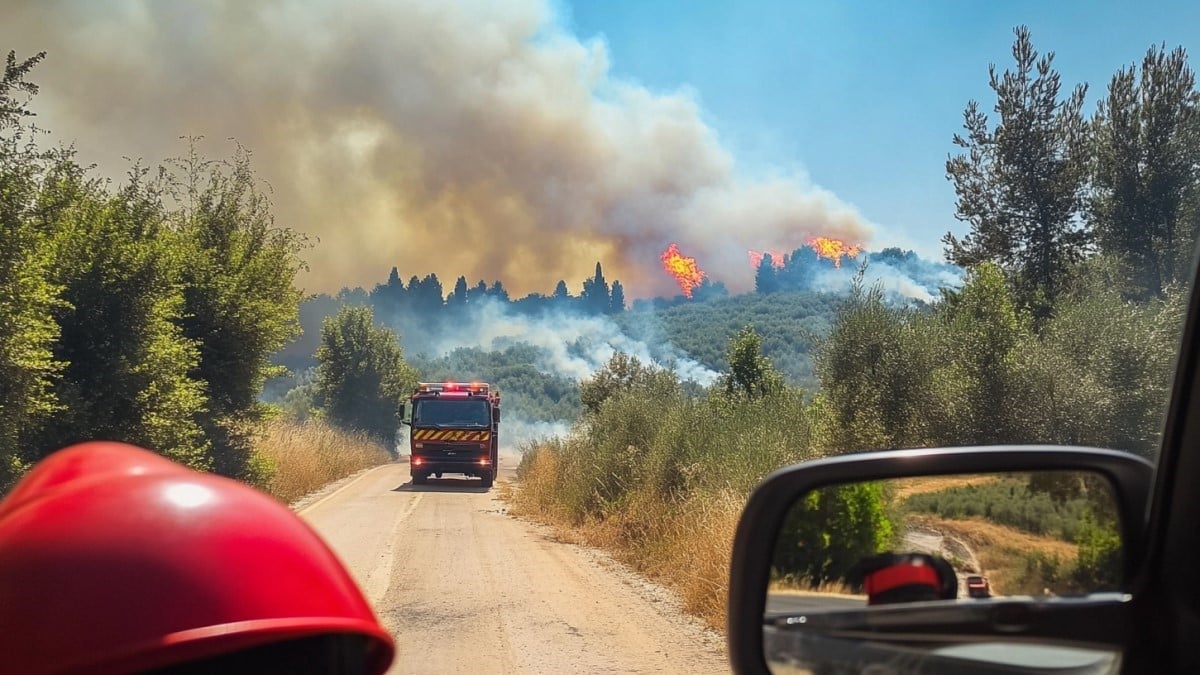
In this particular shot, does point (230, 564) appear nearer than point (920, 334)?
Yes

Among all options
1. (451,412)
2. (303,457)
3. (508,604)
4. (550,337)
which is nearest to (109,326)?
(508,604)

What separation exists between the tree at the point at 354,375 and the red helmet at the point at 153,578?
178 ft

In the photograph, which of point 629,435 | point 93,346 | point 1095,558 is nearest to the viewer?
point 1095,558

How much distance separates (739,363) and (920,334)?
23981mm

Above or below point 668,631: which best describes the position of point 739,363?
above

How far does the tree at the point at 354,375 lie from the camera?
5628 cm

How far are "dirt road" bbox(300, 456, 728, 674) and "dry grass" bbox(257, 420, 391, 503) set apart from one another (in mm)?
7230

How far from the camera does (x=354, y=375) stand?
5650cm

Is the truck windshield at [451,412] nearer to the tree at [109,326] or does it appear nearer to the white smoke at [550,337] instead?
the tree at [109,326]

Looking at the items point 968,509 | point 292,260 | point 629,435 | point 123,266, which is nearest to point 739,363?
point 292,260

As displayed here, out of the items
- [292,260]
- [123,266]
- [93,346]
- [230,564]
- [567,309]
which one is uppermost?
[567,309]

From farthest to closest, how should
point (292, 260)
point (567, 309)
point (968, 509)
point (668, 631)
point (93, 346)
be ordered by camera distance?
point (567, 309) → point (292, 260) → point (93, 346) → point (668, 631) → point (968, 509)

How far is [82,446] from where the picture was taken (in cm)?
165

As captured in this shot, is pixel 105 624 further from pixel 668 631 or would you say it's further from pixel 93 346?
pixel 93 346
